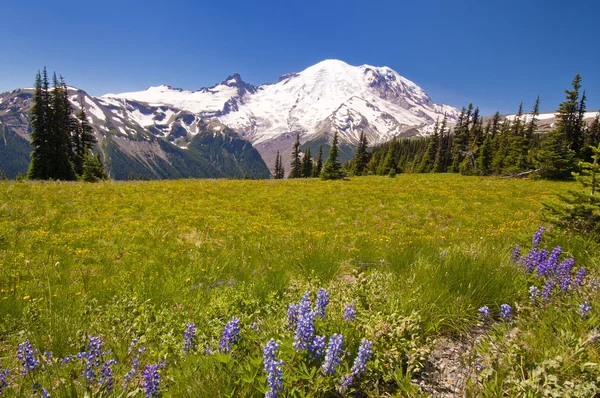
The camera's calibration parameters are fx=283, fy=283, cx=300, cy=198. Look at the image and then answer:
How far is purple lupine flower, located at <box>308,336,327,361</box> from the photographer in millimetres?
2580

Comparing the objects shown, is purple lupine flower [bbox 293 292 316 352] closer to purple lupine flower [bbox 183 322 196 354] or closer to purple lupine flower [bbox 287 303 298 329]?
purple lupine flower [bbox 287 303 298 329]

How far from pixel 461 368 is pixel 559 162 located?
46637mm

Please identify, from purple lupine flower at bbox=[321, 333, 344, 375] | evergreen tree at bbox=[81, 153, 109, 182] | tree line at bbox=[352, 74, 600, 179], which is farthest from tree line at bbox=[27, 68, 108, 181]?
tree line at bbox=[352, 74, 600, 179]

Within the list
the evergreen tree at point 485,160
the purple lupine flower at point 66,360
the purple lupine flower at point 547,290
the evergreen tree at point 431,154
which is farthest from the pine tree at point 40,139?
the evergreen tree at point 431,154

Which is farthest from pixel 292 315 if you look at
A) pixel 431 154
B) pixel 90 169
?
pixel 431 154

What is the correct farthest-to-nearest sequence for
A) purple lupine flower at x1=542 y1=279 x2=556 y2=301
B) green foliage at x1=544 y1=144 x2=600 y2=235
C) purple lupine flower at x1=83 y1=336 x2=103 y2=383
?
green foliage at x1=544 y1=144 x2=600 y2=235
purple lupine flower at x1=542 y1=279 x2=556 y2=301
purple lupine flower at x1=83 y1=336 x2=103 y2=383

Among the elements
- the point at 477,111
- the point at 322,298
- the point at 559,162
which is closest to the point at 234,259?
the point at 322,298

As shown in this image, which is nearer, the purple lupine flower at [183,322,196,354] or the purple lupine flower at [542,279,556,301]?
the purple lupine flower at [183,322,196,354]

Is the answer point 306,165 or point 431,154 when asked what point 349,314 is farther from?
point 306,165

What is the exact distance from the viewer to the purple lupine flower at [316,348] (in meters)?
2.58

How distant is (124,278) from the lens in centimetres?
605

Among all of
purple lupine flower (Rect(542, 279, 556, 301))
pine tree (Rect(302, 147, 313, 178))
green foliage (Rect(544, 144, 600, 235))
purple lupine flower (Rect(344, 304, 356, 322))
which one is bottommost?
purple lupine flower (Rect(344, 304, 356, 322))

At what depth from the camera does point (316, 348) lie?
266cm

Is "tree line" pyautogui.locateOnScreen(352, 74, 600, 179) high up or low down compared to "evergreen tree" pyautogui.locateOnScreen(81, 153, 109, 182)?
up
